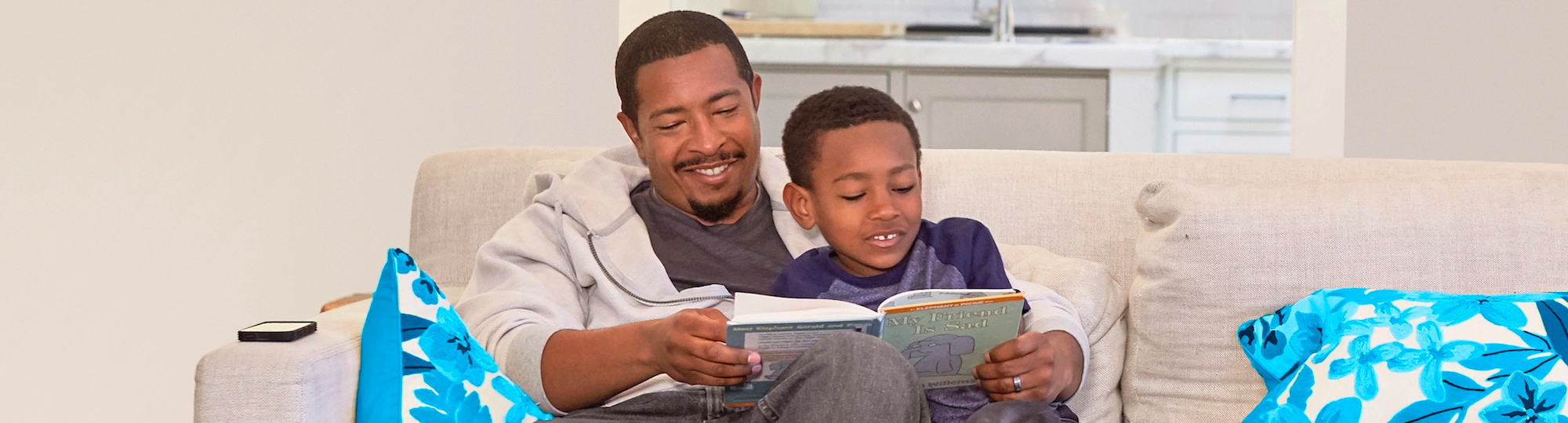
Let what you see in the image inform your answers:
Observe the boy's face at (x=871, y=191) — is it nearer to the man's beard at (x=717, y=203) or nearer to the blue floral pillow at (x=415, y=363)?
the man's beard at (x=717, y=203)

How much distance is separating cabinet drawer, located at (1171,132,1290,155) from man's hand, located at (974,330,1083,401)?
8.38 feet

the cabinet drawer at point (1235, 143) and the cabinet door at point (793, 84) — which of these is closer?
the cabinet door at point (793, 84)

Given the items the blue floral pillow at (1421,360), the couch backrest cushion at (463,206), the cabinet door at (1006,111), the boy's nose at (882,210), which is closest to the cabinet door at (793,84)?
the cabinet door at (1006,111)

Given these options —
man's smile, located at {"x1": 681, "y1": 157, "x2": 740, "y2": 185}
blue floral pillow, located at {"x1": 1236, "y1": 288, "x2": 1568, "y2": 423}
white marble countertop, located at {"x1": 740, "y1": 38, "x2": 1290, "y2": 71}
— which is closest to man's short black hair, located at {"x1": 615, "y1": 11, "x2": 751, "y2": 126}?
man's smile, located at {"x1": 681, "y1": 157, "x2": 740, "y2": 185}

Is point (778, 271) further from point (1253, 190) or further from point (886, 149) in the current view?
point (1253, 190)

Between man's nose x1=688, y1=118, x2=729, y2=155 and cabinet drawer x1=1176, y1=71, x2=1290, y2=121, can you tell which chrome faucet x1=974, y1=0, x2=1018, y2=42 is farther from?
man's nose x1=688, y1=118, x2=729, y2=155

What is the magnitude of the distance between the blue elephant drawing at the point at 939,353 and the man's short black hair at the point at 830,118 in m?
0.27

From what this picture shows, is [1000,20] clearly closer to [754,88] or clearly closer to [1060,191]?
[1060,191]

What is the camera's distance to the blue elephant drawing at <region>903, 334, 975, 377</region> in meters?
1.13

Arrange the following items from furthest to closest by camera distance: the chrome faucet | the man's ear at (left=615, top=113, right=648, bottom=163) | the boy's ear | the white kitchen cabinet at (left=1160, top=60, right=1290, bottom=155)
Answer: the chrome faucet < the white kitchen cabinet at (left=1160, top=60, right=1290, bottom=155) < the man's ear at (left=615, top=113, right=648, bottom=163) < the boy's ear

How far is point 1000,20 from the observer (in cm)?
379

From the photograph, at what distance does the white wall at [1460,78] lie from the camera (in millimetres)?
2279

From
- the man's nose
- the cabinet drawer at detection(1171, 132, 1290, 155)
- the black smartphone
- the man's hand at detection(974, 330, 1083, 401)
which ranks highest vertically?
the cabinet drawer at detection(1171, 132, 1290, 155)

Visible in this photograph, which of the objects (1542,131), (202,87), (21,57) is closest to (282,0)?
(202,87)
